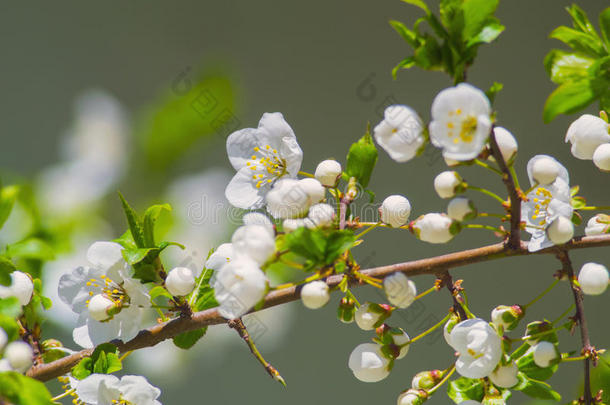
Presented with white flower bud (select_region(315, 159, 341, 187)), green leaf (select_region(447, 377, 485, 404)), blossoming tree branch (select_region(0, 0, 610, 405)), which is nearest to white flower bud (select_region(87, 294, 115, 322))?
blossoming tree branch (select_region(0, 0, 610, 405))

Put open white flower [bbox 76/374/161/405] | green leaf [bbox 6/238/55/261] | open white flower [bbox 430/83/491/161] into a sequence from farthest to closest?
green leaf [bbox 6/238/55/261] < open white flower [bbox 76/374/161/405] < open white flower [bbox 430/83/491/161]

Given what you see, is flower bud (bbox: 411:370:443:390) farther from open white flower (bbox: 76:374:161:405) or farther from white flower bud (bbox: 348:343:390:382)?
open white flower (bbox: 76:374:161:405)

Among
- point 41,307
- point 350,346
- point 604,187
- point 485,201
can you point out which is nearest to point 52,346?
point 41,307

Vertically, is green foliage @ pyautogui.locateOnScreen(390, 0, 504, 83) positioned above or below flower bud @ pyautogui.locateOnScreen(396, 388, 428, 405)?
above

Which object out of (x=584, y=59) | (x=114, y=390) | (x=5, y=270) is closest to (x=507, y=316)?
(x=584, y=59)

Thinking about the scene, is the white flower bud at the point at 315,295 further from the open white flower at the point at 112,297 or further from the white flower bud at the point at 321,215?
the open white flower at the point at 112,297

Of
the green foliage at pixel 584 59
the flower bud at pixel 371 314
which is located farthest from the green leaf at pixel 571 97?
the flower bud at pixel 371 314
